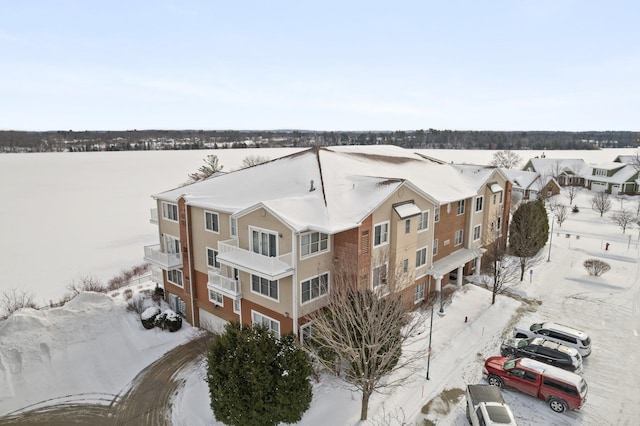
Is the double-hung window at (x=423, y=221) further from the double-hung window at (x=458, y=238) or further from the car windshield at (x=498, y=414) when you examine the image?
→ the car windshield at (x=498, y=414)

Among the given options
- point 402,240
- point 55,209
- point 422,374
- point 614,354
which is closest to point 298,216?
point 402,240

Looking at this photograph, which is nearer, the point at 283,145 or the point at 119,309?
the point at 119,309

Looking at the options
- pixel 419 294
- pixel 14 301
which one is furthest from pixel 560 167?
pixel 14 301

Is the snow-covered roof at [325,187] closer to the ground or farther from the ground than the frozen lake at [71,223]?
farther from the ground

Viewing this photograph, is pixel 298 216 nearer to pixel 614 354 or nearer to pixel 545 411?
pixel 545 411

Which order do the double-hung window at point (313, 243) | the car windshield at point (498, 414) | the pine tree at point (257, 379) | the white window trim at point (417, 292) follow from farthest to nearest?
the white window trim at point (417, 292) < the double-hung window at point (313, 243) < the pine tree at point (257, 379) < the car windshield at point (498, 414)

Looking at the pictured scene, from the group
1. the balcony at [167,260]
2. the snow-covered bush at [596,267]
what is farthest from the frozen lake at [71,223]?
the snow-covered bush at [596,267]
